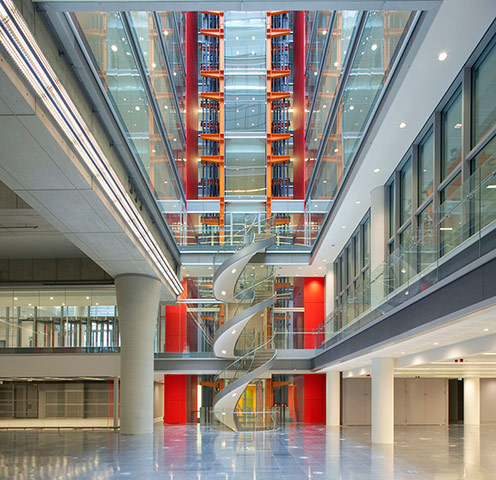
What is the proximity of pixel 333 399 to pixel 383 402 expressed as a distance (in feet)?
36.0

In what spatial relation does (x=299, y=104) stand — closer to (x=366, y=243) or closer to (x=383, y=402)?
(x=366, y=243)

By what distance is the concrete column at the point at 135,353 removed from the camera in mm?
25250

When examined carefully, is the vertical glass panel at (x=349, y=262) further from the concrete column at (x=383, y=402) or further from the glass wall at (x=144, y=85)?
the glass wall at (x=144, y=85)

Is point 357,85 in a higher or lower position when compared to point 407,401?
higher

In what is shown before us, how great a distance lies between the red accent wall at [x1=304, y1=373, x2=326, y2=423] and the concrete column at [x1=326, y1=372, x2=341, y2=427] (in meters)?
3.61

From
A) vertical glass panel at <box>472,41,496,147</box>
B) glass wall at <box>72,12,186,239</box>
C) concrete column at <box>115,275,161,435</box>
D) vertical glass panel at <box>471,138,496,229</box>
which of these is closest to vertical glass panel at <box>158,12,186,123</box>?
glass wall at <box>72,12,186,239</box>

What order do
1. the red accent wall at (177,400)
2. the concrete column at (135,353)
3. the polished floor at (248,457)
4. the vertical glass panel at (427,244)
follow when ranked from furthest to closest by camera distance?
the red accent wall at (177,400) → the concrete column at (135,353) → the polished floor at (248,457) → the vertical glass panel at (427,244)

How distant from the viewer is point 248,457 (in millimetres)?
17328

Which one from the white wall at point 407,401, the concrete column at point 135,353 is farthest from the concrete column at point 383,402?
the white wall at point 407,401

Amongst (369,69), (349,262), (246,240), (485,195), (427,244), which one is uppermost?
(369,69)

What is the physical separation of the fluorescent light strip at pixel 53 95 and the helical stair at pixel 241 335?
1304 cm

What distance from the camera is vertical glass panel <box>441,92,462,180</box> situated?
14.6m

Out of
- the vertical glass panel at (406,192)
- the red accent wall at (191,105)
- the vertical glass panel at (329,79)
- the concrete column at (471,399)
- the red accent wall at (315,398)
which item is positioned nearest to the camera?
the vertical glass panel at (406,192)

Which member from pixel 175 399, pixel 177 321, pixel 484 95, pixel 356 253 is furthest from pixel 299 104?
pixel 484 95
